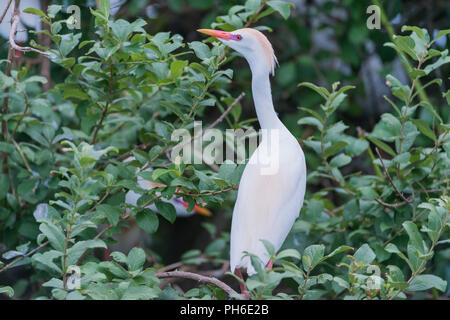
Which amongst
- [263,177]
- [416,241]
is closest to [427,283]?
[416,241]

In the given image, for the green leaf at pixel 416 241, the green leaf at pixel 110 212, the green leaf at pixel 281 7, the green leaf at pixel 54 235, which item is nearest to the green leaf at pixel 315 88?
the green leaf at pixel 281 7

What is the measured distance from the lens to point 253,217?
3.14ft

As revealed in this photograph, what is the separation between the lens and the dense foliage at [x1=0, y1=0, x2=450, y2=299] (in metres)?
0.94

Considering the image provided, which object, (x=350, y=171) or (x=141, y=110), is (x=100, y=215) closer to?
(x=141, y=110)

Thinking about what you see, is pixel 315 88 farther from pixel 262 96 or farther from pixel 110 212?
pixel 110 212

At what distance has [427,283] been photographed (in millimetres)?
970

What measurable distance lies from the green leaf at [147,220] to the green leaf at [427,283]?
18.8 inches

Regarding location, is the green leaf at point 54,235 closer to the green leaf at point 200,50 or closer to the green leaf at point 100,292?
the green leaf at point 100,292

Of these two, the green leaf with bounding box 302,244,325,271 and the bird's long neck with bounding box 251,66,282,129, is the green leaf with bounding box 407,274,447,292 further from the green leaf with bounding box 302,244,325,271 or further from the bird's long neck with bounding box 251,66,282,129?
the bird's long neck with bounding box 251,66,282,129

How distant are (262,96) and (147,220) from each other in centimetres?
36

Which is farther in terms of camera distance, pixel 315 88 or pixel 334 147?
pixel 334 147
